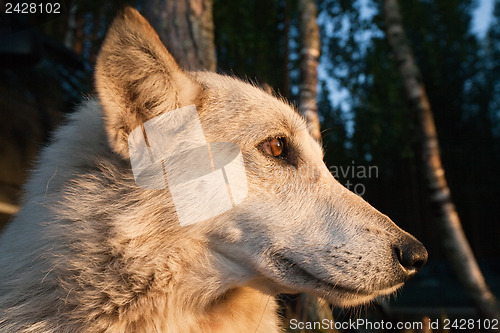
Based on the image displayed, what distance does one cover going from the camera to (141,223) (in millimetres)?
1852

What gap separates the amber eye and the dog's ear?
0.53m

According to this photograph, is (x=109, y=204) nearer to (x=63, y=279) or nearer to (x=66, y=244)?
(x=66, y=244)

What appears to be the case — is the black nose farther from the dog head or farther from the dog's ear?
the dog's ear

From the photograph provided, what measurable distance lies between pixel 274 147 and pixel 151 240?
788mm

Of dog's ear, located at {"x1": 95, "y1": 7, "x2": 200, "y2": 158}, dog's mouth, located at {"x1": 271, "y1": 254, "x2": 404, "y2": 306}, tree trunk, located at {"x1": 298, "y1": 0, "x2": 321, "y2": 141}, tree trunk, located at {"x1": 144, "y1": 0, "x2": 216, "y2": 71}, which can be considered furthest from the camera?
tree trunk, located at {"x1": 298, "y1": 0, "x2": 321, "y2": 141}

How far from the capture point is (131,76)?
6.07 feet

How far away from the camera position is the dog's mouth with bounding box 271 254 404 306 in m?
1.90

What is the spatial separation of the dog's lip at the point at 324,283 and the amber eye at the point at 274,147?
0.55 m

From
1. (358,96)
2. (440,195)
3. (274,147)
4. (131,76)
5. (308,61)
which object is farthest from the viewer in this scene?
(358,96)

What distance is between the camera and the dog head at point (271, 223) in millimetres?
1829

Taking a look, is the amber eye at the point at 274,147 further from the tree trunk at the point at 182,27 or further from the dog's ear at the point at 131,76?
the tree trunk at the point at 182,27

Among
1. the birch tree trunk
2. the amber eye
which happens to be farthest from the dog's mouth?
the birch tree trunk

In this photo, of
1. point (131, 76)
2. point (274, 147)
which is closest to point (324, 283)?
point (274, 147)

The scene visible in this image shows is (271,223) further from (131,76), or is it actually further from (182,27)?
(182,27)
